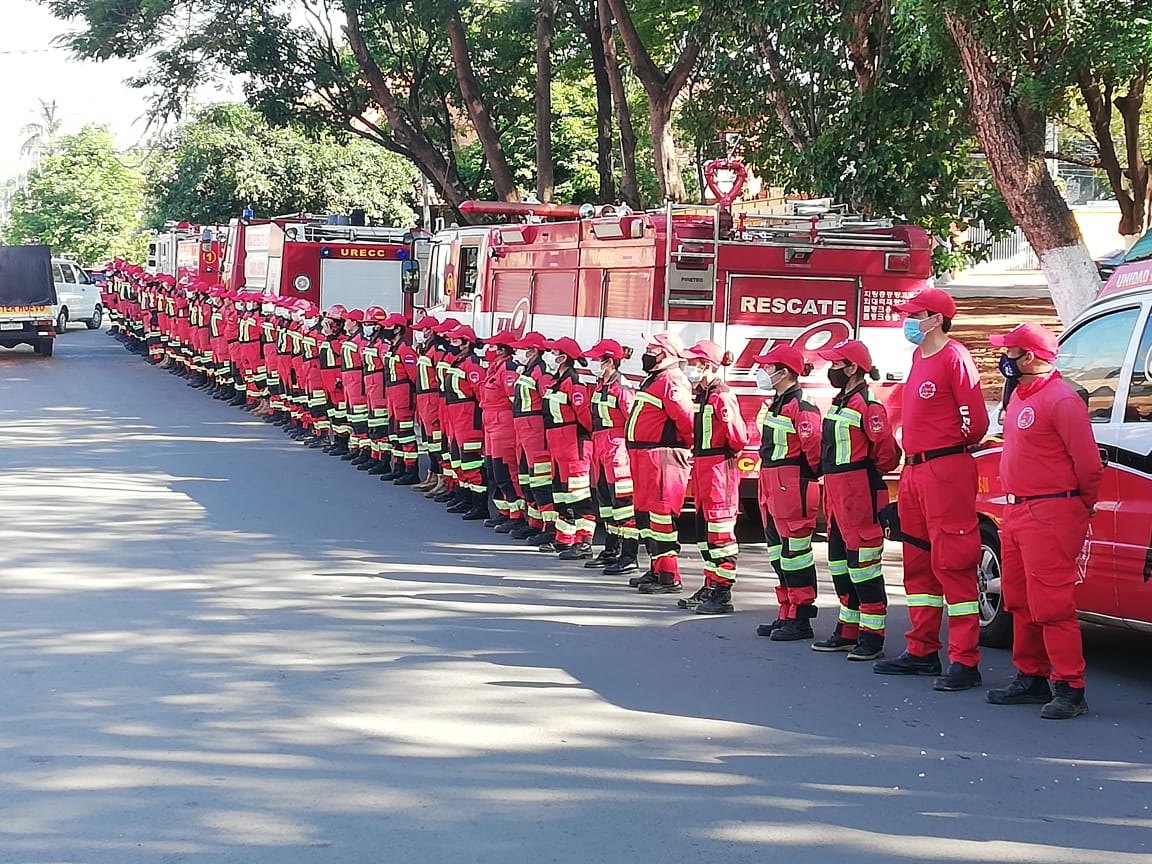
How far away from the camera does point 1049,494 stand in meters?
6.46

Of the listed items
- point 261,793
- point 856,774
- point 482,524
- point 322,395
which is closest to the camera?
point 261,793

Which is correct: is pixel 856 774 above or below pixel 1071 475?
below

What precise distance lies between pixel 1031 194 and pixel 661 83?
30.2 ft

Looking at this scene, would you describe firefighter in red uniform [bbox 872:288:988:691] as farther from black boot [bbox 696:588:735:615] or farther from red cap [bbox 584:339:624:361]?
red cap [bbox 584:339:624:361]

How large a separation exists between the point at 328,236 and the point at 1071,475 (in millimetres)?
18229

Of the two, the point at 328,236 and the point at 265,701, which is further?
the point at 328,236

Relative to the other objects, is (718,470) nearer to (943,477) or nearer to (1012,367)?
(943,477)

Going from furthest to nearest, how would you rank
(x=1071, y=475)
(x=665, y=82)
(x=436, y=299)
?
1. (x=665, y=82)
2. (x=436, y=299)
3. (x=1071, y=475)

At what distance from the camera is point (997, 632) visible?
8.04m

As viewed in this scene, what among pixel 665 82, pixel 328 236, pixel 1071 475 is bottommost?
pixel 1071 475

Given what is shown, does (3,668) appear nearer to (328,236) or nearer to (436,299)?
(436,299)

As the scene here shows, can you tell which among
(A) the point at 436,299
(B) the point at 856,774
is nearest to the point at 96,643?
(B) the point at 856,774

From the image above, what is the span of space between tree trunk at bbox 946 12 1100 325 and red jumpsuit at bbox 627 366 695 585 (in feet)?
17.2

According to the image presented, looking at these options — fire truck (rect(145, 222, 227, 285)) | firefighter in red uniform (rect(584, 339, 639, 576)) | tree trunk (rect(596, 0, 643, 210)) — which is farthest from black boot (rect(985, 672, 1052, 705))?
fire truck (rect(145, 222, 227, 285))
